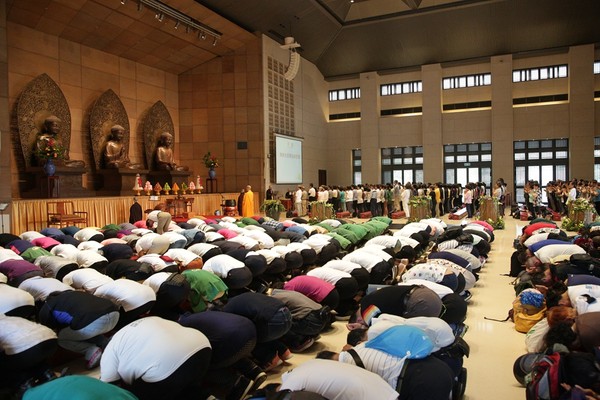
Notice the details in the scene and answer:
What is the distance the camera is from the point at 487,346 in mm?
4148

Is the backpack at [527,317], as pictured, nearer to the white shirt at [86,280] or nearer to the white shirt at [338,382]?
the white shirt at [338,382]

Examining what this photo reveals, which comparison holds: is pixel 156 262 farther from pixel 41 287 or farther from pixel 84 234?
pixel 84 234

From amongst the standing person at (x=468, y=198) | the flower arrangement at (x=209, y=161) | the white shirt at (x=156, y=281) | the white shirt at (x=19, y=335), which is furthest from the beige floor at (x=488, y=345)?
the flower arrangement at (x=209, y=161)

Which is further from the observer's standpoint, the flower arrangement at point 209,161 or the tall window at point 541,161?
the tall window at point 541,161

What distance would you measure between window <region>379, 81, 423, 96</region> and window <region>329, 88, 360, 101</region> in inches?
51.6

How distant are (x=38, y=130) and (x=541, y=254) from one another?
486 inches

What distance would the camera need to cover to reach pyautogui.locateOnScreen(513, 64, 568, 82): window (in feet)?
66.9

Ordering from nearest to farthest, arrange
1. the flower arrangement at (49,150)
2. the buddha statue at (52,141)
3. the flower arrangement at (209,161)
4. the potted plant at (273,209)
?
the flower arrangement at (49,150) < the buddha statue at (52,141) < the potted plant at (273,209) < the flower arrangement at (209,161)

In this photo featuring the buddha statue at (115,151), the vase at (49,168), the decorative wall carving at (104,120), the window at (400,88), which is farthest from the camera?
the window at (400,88)

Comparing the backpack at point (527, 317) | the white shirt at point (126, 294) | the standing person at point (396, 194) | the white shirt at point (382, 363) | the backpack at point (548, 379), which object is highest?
the standing person at point (396, 194)

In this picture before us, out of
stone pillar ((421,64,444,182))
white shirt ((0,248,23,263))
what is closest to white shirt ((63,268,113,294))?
white shirt ((0,248,23,263))

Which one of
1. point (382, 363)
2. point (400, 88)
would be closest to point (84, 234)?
point (382, 363)

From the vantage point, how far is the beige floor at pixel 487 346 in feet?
10.9

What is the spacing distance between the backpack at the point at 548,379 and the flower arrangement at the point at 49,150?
12076 millimetres
